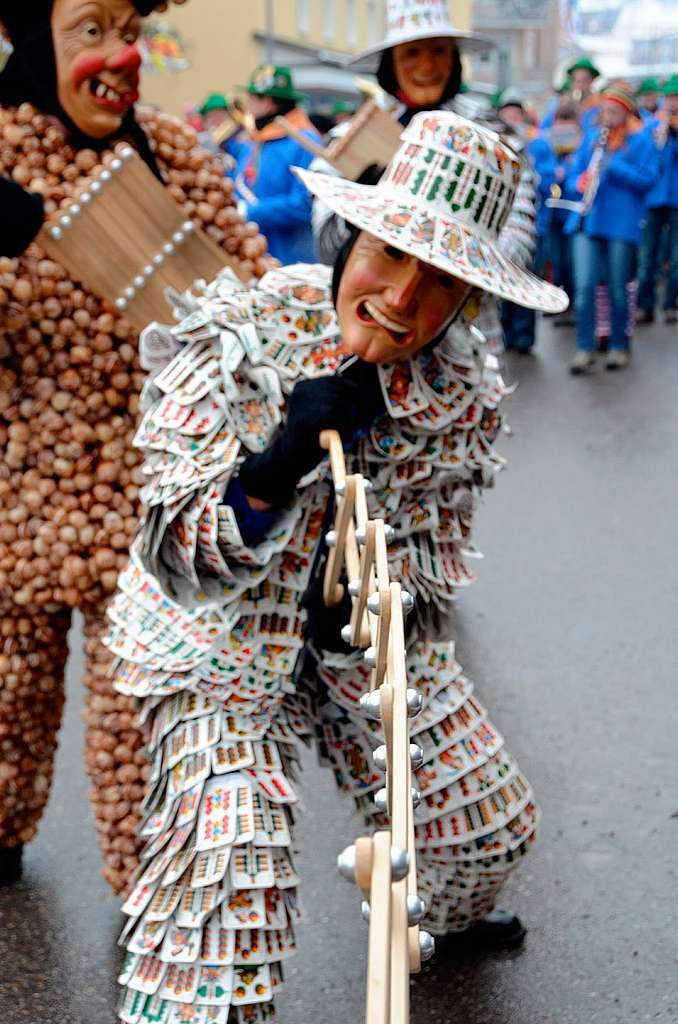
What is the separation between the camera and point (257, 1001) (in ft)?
7.99

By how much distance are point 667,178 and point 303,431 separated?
10.3m

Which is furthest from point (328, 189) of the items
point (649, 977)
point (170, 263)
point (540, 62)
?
point (540, 62)

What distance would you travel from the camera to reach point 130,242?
10.5 feet

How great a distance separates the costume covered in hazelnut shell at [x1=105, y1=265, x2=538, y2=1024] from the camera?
2.48 meters

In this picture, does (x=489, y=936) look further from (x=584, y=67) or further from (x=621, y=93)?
(x=584, y=67)

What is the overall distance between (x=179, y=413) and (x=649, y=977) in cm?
159

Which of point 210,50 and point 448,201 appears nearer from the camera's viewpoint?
point 448,201

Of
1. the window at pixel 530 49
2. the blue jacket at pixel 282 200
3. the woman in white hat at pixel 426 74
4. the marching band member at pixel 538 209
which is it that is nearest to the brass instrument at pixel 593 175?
the marching band member at pixel 538 209

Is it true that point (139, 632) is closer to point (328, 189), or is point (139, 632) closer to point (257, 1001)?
point (257, 1001)

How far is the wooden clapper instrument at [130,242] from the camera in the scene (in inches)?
123

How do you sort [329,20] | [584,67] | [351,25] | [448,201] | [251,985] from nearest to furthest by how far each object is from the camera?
[251,985] < [448,201] < [584,67] < [329,20] < [351,25]

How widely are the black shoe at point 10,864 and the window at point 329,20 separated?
39.0 meters

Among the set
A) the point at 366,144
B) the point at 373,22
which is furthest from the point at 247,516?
the point at 373,22

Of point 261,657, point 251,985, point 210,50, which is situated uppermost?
point 261,657
